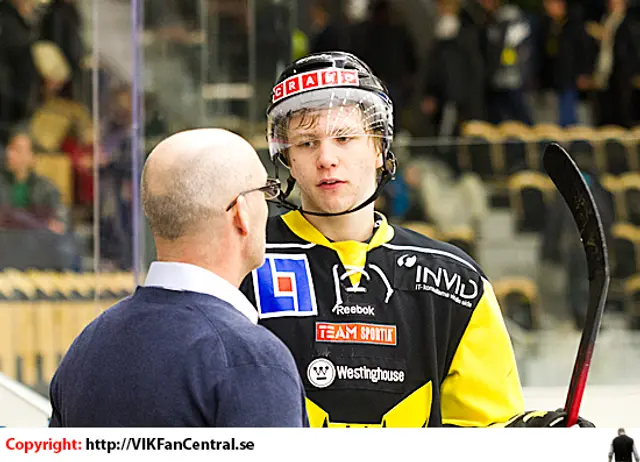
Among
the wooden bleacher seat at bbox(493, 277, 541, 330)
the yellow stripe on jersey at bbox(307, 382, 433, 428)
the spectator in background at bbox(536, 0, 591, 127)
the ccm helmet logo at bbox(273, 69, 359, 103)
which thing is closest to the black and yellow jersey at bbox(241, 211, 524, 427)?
the yellow stripe on jersey at bbox(307, 382, 433, 428)

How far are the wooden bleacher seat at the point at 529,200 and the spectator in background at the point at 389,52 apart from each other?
242 centimetres

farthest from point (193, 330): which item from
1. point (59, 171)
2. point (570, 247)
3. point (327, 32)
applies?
point (327, 32)

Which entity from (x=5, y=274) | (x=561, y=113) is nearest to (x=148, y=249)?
(x=5, y=274)

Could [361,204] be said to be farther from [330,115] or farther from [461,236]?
[461,236]

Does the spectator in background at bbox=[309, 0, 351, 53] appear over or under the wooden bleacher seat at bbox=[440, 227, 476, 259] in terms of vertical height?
over

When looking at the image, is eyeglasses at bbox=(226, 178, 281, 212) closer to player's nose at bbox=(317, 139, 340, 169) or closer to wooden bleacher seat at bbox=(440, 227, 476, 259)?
player's nose at bbox=(317, 139, 340, 169)

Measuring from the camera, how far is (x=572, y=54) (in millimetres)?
7816

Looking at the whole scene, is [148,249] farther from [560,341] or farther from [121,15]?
[560,341]

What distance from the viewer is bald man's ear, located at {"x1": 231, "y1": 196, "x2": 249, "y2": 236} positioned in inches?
57.8

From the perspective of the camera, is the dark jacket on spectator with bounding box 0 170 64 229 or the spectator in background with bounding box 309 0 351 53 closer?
the dark jacket on spectator with bounding box 0 170 64 229

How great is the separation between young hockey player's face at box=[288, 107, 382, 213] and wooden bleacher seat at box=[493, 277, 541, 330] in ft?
10.1

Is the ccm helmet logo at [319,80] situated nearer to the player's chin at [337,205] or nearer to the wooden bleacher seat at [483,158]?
the player's chin at [337,205]

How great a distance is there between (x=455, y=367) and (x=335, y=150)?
39cm
